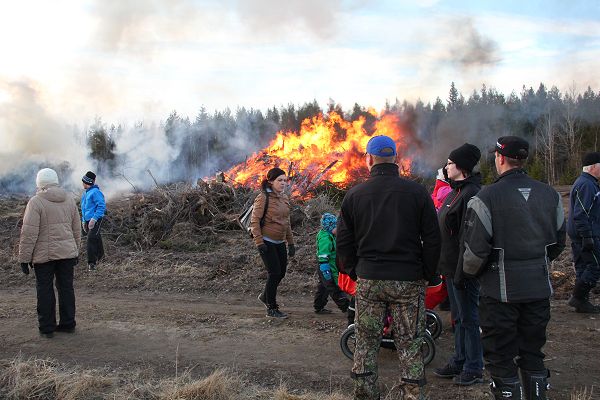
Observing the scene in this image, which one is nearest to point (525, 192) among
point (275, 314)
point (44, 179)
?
point (275, 314)

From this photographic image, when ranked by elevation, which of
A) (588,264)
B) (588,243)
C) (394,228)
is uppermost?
(394,228)

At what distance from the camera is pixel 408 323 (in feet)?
11.6

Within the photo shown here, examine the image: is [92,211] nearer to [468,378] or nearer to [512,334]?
[468,378]

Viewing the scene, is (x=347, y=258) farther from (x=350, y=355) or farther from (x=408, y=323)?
(x=350, y=355)

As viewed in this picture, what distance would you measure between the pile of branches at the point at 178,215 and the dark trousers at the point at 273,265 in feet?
16.7

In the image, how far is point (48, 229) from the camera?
604cm

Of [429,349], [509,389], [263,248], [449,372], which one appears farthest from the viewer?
[263,248]

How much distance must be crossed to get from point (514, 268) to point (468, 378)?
139 cm

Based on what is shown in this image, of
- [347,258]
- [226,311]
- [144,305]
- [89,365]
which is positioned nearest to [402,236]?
[347,258]

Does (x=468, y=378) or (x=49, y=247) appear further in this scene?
(x=49, y=247)

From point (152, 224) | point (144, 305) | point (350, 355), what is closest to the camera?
point (350, 355)

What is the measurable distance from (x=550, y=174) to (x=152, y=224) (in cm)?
2950

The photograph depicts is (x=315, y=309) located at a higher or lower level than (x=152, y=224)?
lower

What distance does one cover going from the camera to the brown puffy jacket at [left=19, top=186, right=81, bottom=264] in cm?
591
